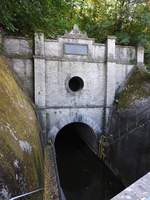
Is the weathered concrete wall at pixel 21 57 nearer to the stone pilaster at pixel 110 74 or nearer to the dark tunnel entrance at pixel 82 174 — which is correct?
the stone pilaster at pixel 110 74

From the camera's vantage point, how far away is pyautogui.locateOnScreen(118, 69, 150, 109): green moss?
934 cm

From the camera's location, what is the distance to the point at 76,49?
9719mm

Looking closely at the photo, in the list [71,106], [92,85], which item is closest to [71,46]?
[92,85]

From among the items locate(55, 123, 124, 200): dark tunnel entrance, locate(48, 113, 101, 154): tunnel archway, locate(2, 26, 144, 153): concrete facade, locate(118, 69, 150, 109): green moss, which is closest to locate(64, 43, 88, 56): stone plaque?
locate(2, 26, 144, 153): concrete facade

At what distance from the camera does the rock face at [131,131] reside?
7.46 m

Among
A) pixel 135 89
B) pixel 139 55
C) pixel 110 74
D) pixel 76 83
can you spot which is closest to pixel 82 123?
pixel 76 83

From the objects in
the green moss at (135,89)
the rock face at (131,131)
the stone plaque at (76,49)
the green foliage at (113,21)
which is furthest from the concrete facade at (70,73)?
the green foliage at (113,21)

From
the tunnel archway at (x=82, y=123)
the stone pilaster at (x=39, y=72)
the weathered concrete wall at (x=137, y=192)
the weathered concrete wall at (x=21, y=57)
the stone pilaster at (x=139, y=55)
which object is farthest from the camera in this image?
the stone pilaster at (x=139, y=55)

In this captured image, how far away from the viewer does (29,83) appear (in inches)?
366

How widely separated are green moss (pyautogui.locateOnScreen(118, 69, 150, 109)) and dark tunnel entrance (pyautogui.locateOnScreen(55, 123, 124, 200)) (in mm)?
2563

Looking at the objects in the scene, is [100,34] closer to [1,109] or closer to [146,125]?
[146,125]

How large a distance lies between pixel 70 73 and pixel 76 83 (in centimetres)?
103

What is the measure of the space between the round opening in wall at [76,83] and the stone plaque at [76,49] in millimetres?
1236

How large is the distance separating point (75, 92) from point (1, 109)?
6.31 meters
